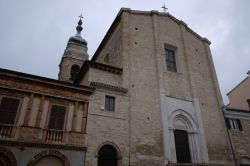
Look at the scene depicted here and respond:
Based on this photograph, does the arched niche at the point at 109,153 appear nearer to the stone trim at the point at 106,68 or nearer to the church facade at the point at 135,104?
the church facade at the point at 135,104

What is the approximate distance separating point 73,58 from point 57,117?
21.4 meters

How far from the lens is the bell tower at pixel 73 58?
101 feet

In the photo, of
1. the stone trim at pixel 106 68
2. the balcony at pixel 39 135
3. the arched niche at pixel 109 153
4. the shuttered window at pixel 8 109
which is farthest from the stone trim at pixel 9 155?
the stone trim at pixel 106 68

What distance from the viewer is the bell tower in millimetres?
30672

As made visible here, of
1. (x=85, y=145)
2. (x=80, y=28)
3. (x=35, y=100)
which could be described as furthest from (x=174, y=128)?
(x=80, y=28)

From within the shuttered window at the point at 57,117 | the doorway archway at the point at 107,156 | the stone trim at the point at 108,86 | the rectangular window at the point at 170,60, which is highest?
the rectangular window at the point at 170,60

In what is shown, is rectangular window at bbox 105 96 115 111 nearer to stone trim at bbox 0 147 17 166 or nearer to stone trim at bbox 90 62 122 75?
stone trim at bbox 90 62 122 75

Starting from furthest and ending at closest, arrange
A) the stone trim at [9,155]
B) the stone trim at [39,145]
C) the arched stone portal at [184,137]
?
the arched stone portal at [184,137]
the stone trim at [39,145]
the stone trim at [9,155]

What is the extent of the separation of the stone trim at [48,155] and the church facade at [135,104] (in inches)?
1.8

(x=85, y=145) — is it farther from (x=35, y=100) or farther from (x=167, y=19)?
(x=167, y=19)

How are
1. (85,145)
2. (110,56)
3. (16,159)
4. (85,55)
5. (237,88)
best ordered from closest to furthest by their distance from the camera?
1. (16,159)
2. (85,145)
3. (110,56)
4. (237,88)
5. (85,55)

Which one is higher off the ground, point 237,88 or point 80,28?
point 80,28

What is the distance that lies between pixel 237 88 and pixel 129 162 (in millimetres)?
20041

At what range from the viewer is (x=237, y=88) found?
26.8 metres
